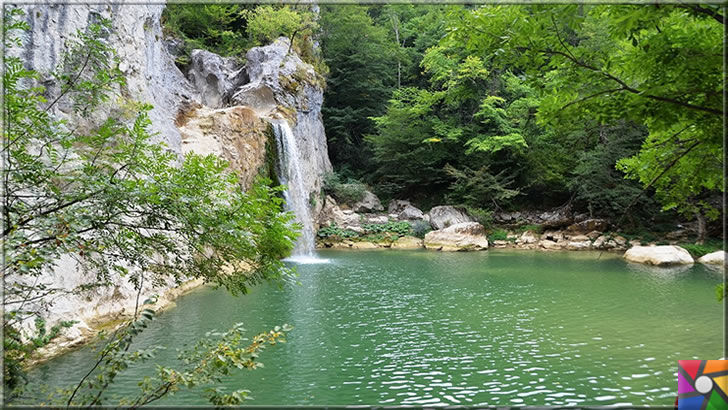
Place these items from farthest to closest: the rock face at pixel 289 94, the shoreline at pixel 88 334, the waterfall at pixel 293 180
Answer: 1. the rock face at pixel 289 94
2. the waterfall at pixel 293 180
3. the shoreline at pixel 88 334

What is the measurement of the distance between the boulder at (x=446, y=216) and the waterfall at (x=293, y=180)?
6.55 m

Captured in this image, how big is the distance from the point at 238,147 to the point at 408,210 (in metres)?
10.4

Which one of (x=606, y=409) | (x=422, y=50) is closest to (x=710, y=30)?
(x=606, y=409)

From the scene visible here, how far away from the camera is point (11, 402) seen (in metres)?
2.25

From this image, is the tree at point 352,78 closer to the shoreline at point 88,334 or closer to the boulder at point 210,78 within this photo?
the boulder at point 210,78

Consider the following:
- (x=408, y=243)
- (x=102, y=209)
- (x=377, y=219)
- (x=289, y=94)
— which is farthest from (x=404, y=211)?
(x=102, y=209)

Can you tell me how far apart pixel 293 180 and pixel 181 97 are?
533 cm

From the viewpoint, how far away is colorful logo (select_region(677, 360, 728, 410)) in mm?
2258

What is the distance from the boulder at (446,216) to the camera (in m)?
21.0

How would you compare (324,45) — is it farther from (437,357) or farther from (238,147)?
(437,357)

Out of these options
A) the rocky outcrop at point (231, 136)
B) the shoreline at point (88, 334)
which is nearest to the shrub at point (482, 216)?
the rocky outcrop at point (231, 136)

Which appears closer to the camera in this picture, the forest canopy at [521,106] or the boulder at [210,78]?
the forest canopy at [521,106]

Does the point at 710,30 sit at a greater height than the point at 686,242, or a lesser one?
greater

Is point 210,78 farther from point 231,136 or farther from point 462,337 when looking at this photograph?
point 462,337
